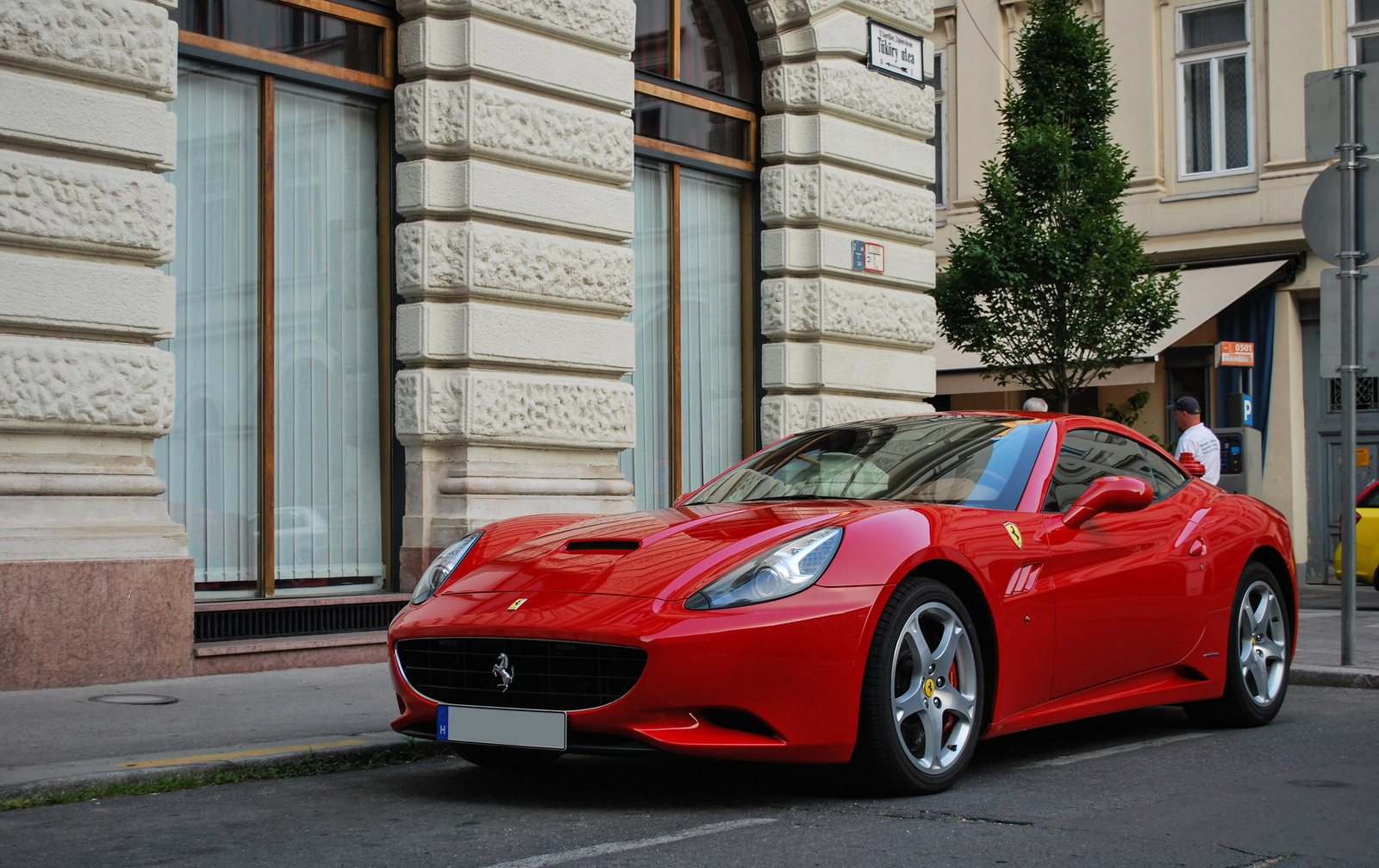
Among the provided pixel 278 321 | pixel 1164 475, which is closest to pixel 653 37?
pixel 278 321

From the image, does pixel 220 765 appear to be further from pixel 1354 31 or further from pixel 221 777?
pixel 1354 31

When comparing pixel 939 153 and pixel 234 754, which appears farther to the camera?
pixel 939 153

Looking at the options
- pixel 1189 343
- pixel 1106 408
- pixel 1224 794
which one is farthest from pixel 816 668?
pixel 1189 343

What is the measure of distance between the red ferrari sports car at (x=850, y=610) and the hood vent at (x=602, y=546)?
1 centimetres

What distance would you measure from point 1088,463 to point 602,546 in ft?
7.15

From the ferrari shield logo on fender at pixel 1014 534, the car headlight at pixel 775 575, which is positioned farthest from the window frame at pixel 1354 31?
the car headlight at pixel 775 575

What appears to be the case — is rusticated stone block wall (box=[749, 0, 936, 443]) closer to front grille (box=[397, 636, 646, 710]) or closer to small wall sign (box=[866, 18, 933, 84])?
A: small wall sign (box=[866, 18, 933, 84])

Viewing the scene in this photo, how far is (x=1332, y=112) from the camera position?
29.0 ft

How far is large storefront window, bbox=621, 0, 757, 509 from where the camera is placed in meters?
11.3

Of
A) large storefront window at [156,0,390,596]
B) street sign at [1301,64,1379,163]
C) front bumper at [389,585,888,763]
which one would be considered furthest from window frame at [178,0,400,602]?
street sign at [1301,64,1379,163]

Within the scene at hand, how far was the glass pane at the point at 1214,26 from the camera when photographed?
1986 centimetres

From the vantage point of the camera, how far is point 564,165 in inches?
384

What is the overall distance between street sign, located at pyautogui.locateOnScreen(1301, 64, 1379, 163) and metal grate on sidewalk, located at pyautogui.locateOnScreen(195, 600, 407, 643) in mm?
6157

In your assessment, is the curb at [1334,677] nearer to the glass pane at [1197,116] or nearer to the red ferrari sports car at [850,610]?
the red ferrari sports car at [850,610]
